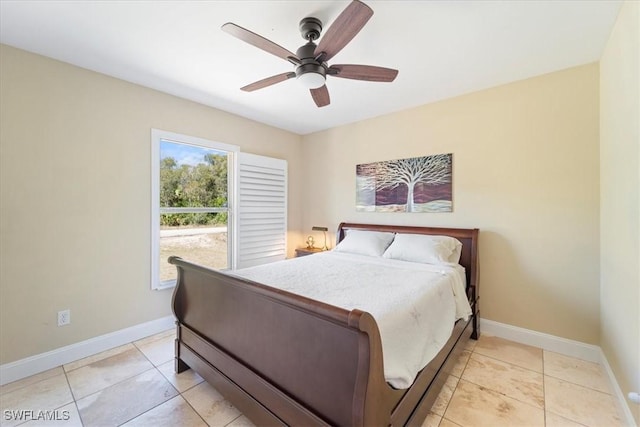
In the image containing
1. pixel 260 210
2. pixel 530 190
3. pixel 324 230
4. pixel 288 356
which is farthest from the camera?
pixel 324 230

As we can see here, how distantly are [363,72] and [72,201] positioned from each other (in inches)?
105

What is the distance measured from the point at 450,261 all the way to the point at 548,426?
1.32 metres

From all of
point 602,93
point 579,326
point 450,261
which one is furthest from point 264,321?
point 602,93

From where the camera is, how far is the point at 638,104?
1.45 metres

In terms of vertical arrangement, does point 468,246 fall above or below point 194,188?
below

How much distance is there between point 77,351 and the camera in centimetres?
231

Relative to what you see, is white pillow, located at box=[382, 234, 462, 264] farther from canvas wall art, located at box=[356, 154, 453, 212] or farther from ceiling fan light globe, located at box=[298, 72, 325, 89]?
ceiling fan light globe, located at box=[298, 72, 325, 89]

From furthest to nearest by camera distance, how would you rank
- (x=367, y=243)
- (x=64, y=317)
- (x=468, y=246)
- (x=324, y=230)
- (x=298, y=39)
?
1. (x=324, y=230)
2. (x=367, y=243)
3. (x=468, y=246)
4. (x=64, y=317)
5. (x=298, y=39)

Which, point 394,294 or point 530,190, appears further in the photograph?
point 530,190

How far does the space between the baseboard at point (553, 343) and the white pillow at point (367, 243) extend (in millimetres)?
1267

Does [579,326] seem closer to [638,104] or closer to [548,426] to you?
[548,426]

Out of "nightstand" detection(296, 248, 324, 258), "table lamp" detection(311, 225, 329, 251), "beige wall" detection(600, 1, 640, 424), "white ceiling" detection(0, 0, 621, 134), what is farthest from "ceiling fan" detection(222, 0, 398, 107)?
"nightstand" detection(296, 248, 324, 258)

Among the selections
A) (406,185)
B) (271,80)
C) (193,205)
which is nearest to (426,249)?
(406,185)

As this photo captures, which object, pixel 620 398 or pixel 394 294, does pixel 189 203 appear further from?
pixel 620 398
